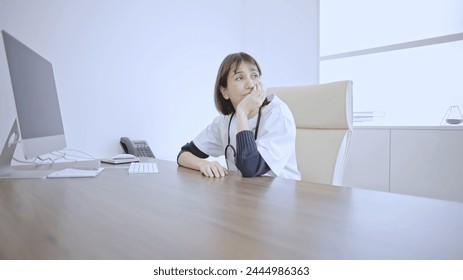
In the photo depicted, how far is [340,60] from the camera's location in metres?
2.89

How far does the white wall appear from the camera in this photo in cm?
180

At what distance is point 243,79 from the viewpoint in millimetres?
1385

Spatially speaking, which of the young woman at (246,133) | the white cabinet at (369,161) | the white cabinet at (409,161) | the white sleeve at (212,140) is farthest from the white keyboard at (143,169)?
the white cabinet at (409,161)

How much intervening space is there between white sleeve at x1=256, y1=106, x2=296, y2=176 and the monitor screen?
746 millimetres

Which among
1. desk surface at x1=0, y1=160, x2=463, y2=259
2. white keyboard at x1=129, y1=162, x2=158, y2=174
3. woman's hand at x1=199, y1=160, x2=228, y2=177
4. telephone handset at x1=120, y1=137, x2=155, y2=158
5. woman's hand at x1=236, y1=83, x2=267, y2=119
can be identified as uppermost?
woman's hand at x1=236, y1=83, x2=267, y2=119

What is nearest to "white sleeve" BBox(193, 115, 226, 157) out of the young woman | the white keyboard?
the young woman

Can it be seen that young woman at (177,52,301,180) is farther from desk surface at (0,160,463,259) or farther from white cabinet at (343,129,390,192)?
white cabinet at (343,129,390,192)

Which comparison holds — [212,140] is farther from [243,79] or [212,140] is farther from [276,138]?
[276,138]

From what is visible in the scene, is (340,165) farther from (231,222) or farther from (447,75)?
(447,75)
